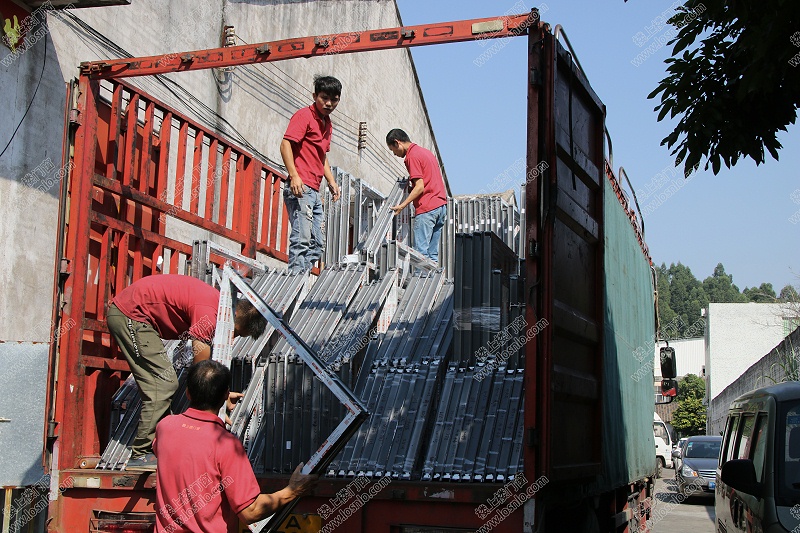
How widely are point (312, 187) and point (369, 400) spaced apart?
108 inches

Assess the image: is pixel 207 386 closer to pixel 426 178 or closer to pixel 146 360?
pixel 146 360

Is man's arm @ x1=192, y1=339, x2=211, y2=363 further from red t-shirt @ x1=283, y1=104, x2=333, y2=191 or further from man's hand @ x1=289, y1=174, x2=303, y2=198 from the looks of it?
red t-shirt @ x1=283, y1=104, x2=333, y2=191

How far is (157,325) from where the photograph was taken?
578cm

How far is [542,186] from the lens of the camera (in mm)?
4789

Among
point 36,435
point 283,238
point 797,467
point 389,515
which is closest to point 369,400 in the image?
point 389,515

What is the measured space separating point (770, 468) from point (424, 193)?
5026mm

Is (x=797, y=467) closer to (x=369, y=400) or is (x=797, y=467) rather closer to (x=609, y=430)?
(x=609, y=430)

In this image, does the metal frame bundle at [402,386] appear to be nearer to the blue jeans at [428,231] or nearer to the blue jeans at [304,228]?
the blue jeans at [304,228]

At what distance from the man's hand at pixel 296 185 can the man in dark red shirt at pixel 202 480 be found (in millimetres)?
3764

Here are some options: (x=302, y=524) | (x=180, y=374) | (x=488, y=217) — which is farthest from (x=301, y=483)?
(x=488, y=217)

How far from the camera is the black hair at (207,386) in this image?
3912 mm

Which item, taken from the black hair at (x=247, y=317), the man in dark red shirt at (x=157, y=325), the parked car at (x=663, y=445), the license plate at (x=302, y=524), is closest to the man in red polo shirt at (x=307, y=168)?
the man in dark red shirt at (x=157, y=325)

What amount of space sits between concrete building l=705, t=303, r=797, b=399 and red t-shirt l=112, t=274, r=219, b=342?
52396 mm

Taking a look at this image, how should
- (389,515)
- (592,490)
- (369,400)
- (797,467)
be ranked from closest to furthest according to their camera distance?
1. (389,515)
2. (797,467)
3. (369,400)
4. (592,490)
